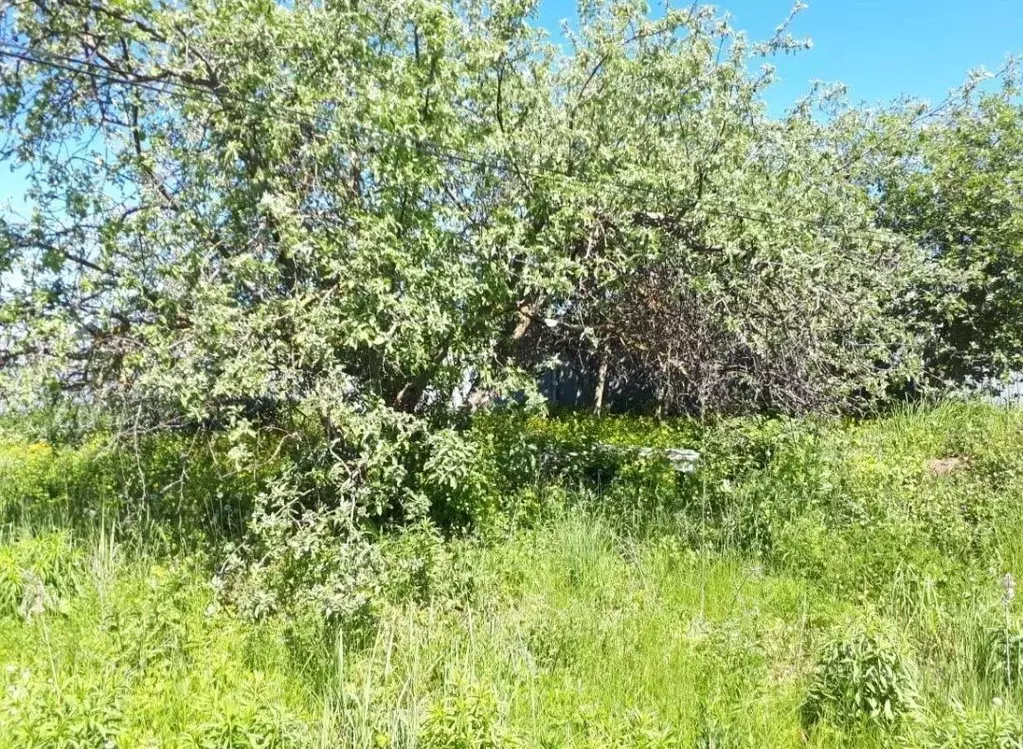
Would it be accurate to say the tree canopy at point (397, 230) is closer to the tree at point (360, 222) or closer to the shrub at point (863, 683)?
the tree at point (360, 222)

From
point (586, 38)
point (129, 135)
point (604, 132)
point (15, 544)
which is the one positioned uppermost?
point (586, 38)

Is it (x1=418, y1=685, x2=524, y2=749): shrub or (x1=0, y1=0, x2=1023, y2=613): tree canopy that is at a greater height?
(x1=0, y1=0, x2=1023, y2=613): tree canopy

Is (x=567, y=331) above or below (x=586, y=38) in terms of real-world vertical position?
below

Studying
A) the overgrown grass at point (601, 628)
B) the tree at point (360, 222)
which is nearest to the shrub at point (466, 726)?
the overgrown grass at point (601, 628)

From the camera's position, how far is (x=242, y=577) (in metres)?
4.20

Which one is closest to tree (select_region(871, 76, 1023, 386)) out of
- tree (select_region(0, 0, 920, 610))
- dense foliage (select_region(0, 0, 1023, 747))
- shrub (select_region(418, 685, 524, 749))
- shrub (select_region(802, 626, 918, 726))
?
dense foliage (select_region(0, 0, 1023, 747))

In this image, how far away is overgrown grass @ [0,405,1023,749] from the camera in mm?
2775

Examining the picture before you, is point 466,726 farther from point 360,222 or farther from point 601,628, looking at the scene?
point 360,222

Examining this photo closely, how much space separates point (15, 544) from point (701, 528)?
175 inches

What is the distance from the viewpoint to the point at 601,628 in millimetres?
3760

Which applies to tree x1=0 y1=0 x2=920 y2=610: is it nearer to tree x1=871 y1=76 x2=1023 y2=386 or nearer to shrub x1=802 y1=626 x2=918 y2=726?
shrub x1=802 y1=626 x2=918 y2=726

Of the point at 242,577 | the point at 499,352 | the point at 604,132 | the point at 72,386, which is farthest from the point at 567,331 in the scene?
the point at 72,386

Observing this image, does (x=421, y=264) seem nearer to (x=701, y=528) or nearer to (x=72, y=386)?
(x=72, y=386)

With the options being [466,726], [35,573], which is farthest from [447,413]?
[466,726]
